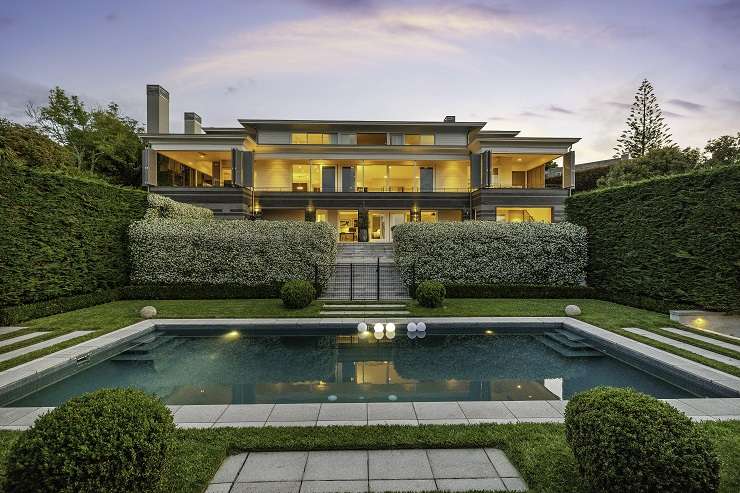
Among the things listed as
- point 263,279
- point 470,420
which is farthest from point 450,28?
point 470,420

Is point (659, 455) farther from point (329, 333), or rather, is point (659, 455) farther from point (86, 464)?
point (329, 333)

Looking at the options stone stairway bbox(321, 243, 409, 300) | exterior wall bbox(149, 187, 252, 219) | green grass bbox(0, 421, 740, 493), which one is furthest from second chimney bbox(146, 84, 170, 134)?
green grass bbox(0, 421, 740, 493)

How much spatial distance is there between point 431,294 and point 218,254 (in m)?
8.45

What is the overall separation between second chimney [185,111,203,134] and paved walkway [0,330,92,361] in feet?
76.3

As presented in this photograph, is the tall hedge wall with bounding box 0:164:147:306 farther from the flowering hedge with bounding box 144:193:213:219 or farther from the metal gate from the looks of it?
the metal gate

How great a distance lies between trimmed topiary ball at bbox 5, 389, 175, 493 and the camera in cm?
227

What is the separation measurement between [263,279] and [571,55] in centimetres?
1925

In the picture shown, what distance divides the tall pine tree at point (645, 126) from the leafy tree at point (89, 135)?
47.9m

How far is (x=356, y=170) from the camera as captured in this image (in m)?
27.2

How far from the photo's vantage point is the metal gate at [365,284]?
13781 millimetres

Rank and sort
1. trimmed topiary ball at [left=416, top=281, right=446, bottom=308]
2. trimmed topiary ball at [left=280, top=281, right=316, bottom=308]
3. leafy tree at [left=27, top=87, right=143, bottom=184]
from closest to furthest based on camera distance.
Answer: trimmed topiary ball at [left=280, top=281, right=316, bottom=308], trimmed topiary ball at [left=416, top=281, right=446, bottom=308], leafy tree at [left=27, top=87, right=143, bottom=184]

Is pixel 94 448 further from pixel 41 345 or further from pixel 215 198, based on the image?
pixel 215 198

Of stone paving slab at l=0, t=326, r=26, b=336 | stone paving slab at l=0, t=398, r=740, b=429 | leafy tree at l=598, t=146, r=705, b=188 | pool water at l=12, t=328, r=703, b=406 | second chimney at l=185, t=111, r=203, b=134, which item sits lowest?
pool water at l=12, t=328, r=703, b=406

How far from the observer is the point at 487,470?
11.0ft
